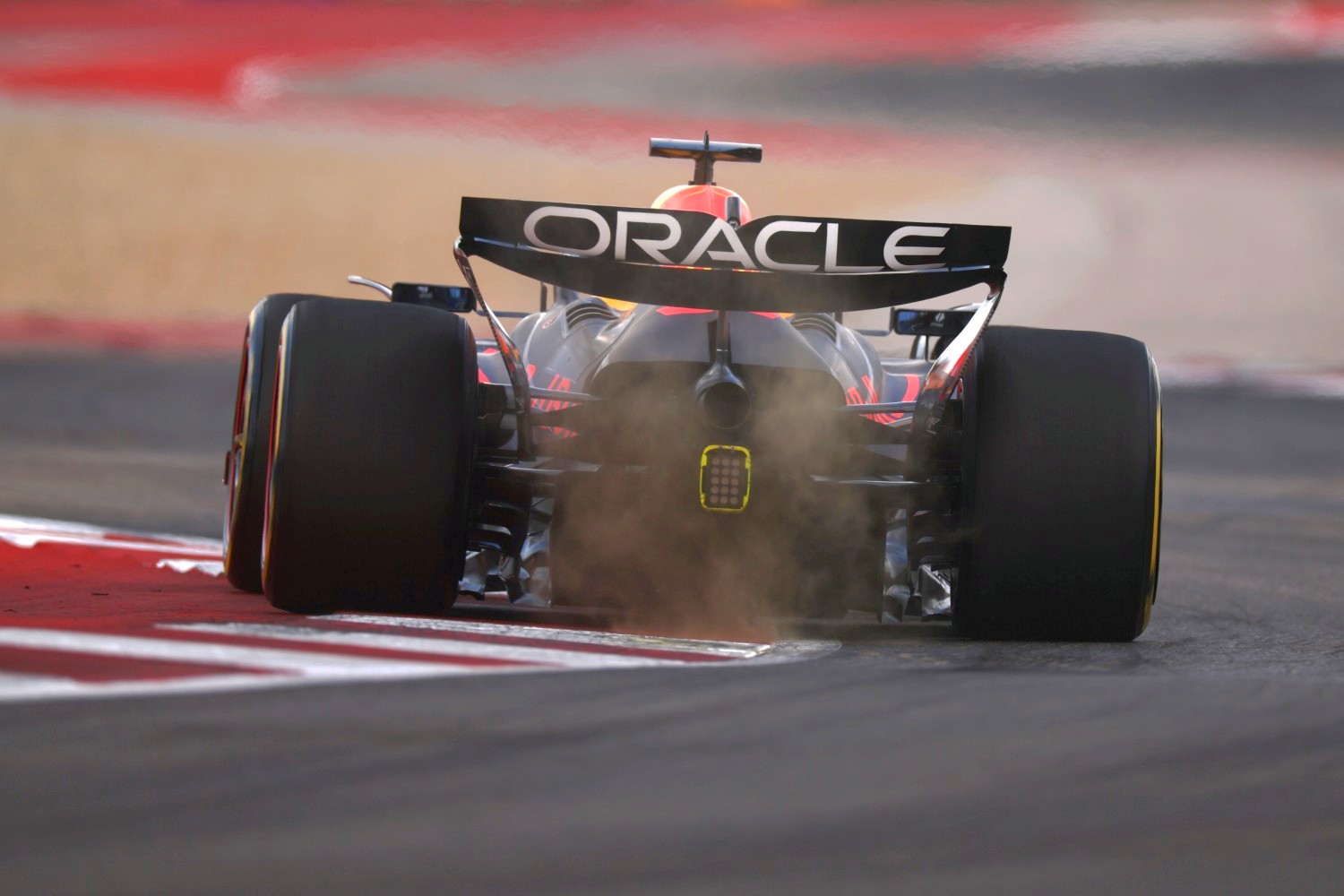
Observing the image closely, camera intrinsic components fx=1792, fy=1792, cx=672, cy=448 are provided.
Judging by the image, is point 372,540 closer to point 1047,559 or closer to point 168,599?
point 168,599

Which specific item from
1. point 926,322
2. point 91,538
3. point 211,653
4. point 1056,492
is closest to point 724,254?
point 1056,492

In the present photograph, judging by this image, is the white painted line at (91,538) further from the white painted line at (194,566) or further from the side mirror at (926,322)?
the side mirror at (926,322)

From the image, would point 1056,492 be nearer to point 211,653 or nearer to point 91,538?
point 211,653

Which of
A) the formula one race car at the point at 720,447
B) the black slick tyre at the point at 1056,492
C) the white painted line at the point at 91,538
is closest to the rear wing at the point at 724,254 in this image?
the formula one race car at the point at 720,447

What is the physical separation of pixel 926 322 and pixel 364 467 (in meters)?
2.40

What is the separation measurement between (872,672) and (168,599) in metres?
2.36

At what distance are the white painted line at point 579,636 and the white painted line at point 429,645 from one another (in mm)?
225

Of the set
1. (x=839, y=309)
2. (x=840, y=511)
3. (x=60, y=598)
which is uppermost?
(x=839, y=309)

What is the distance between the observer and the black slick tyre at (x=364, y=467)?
14.5 feet

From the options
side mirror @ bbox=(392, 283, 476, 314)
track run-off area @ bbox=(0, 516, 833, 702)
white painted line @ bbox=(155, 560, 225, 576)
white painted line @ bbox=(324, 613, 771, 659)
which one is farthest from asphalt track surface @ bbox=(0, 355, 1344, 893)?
white painted line @ bbox=(155, 560, 225, 576)

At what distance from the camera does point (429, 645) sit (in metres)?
3.87

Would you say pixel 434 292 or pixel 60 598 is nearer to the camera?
pixel 60 598

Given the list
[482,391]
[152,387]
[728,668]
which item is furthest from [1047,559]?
[152,387]

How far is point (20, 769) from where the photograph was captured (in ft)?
8.46
